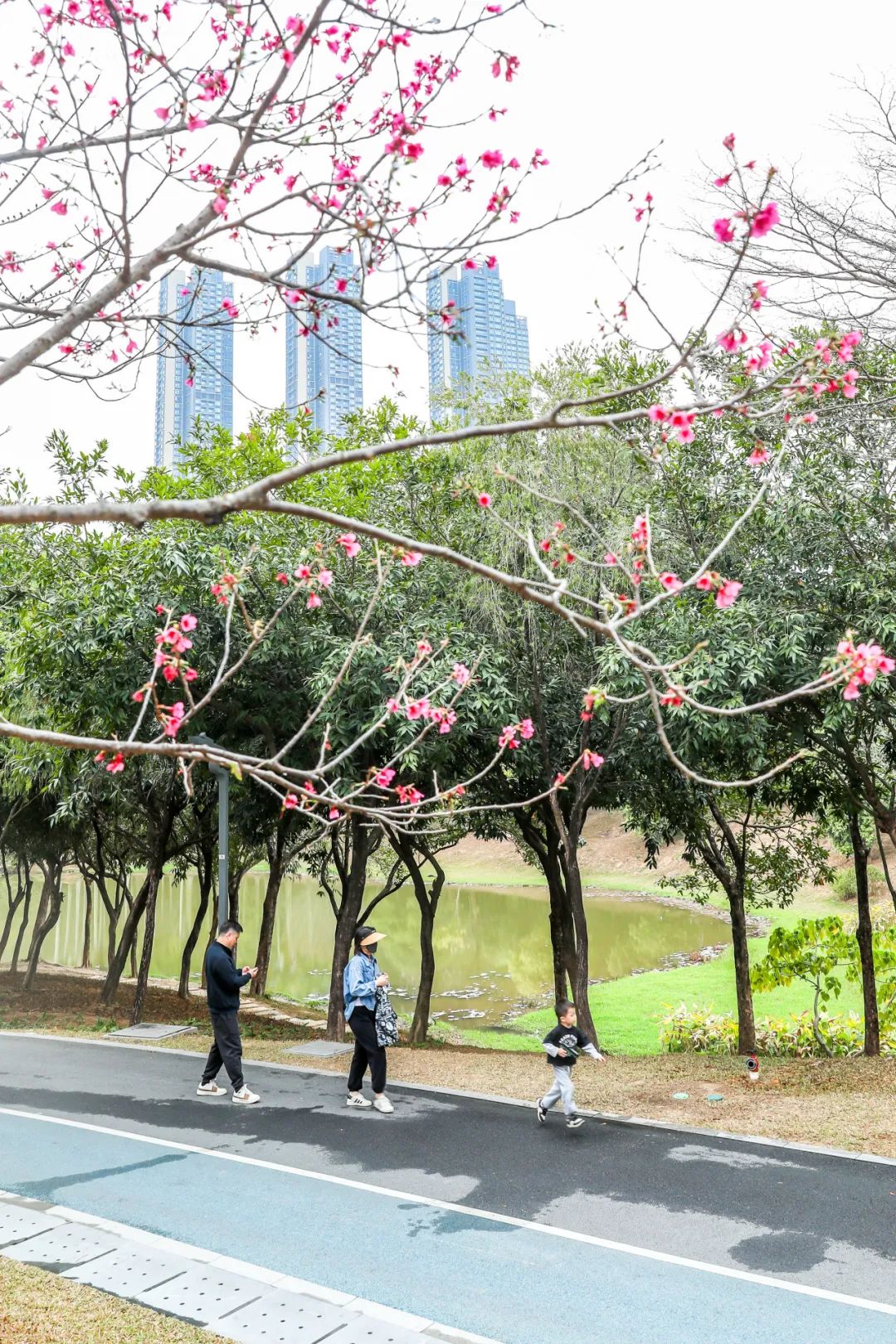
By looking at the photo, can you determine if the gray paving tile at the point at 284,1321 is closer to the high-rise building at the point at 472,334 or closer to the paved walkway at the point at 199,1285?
the paved walkway at the point at 199,1285

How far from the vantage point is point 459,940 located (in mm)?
32812

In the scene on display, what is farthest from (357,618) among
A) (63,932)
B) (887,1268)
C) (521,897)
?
(63,932)

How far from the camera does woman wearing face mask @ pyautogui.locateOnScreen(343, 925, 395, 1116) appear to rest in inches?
353

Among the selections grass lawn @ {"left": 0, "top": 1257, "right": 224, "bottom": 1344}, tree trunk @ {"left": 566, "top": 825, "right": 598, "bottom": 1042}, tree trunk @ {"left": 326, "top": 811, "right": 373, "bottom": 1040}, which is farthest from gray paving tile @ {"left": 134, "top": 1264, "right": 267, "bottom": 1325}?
tree trunk @ {"left": 326, "top": 811, "right": 373, "bottom": 1040}

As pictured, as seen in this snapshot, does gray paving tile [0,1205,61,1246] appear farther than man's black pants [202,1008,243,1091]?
No

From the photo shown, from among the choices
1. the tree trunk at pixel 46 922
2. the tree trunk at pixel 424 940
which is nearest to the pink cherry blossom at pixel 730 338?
the tree trunk at pixel 424 940

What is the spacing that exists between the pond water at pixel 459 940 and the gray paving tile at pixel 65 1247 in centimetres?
1631

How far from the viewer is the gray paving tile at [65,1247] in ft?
18.1

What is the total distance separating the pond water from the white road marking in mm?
14047

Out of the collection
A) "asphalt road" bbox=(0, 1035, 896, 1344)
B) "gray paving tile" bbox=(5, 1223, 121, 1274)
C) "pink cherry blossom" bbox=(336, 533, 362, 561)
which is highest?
"pink cherry blossom" bbox=(336, 533, 362, 561)

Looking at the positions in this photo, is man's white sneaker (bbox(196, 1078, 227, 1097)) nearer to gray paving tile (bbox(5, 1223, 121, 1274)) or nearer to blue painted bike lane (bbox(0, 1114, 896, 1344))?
blue painted bike lane (bbox(0, 1114, 896, 1344))

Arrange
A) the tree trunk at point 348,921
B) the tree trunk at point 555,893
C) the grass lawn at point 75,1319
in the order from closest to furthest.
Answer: the grass lawn at point 75,1319, the tree trunk at point 348,921, the tree trunk at point 555,893

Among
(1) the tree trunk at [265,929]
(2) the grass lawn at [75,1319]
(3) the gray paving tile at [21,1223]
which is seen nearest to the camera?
(2) the grass lawn at [75,1319]

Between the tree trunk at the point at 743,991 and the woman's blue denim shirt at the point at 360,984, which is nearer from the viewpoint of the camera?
the woman's blue denim shirt at the point at 360,984
